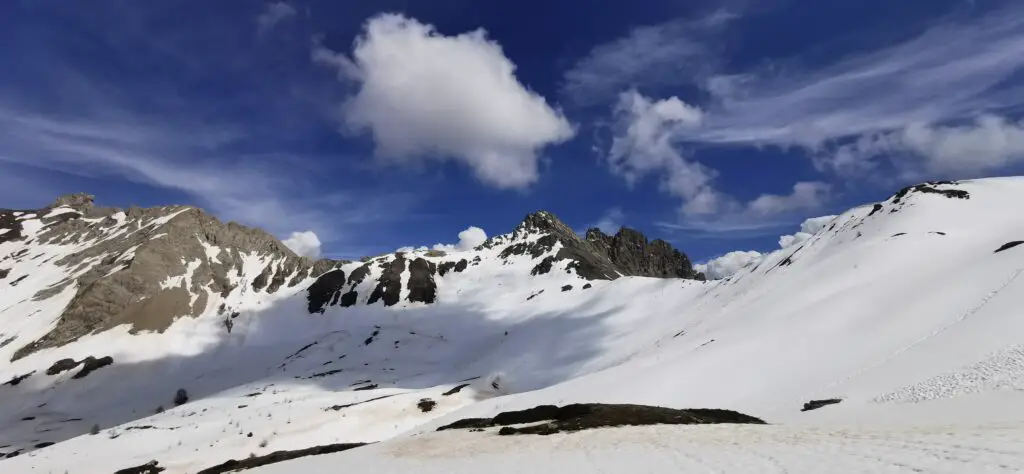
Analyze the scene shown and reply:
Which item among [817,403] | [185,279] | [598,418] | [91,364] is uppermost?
[185,279]


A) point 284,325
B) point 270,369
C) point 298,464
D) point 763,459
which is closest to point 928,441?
point 763,459

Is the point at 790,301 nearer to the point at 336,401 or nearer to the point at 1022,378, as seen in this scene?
the point at 1022,378

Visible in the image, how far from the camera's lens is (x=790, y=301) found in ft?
201

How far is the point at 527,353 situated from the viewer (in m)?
111

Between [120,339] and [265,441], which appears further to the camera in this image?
[120,339]

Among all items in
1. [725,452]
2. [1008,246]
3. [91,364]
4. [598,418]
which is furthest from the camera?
[91,364]

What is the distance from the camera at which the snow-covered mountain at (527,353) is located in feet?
67.8

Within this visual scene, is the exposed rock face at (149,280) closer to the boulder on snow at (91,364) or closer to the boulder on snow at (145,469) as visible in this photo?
the boulder on snow at (91,364)

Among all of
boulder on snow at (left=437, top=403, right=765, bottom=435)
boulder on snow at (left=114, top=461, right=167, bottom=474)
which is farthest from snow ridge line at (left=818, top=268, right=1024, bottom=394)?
boulder on snow at (left=114, top=461, right=167, bottom=474)

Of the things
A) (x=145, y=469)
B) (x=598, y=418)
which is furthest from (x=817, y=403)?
(x=145, y=469)

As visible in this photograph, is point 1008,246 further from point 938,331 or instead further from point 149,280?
point 149,280

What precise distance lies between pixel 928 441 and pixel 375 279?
17680 cm

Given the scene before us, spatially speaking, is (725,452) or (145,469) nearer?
(725,452)

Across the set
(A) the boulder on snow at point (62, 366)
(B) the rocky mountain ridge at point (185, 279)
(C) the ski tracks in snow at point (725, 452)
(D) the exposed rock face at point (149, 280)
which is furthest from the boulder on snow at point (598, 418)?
(D) the exposed rock face at point (149, 280)
